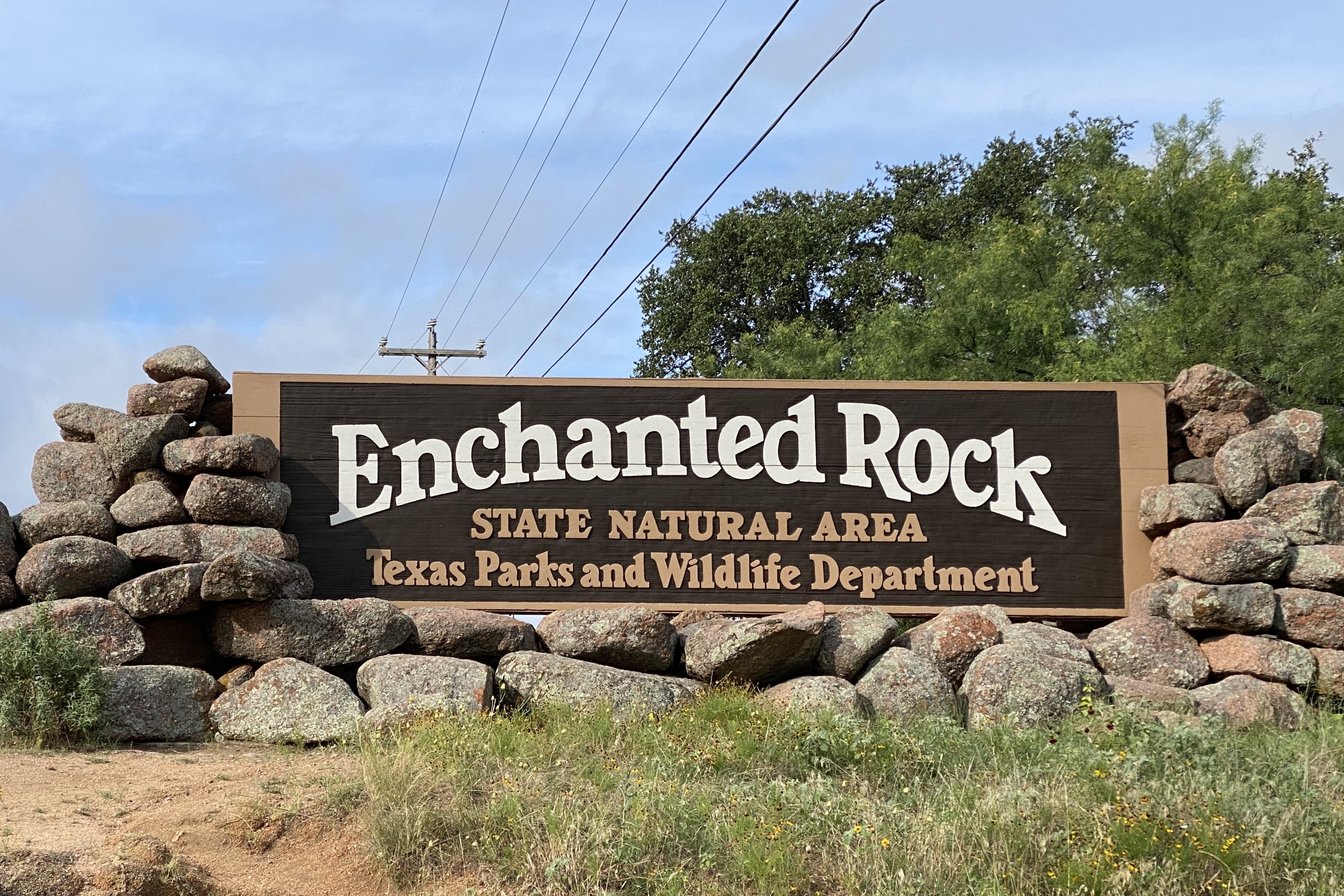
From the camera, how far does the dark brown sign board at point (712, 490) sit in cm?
1304

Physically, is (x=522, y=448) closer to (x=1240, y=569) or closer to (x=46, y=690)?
(x=46, y=690)

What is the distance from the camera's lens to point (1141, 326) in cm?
2041

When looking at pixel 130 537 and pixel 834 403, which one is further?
pixel 834 403

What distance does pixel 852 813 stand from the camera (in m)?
7.64

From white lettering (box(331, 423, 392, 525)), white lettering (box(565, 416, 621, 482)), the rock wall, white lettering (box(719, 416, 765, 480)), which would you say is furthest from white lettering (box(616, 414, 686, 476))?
white lettering (box(331, 423, 392, 525))

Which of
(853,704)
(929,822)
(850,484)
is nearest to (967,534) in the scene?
(850,484)

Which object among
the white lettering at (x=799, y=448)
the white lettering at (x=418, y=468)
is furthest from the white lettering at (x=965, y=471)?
the white lettering at (x=418, y=468)

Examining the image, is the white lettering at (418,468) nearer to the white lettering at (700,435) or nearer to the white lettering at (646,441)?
the white lettering at (646,441)

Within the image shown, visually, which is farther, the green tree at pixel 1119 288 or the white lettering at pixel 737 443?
the green tree at pixel 1119 288

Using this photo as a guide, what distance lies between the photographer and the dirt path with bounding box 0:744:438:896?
7.07m

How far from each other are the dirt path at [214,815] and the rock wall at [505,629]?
1.17m

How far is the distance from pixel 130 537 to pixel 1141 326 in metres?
15.3

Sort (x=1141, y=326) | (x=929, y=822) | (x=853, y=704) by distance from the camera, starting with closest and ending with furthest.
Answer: (x=929, y=822)
(x=853, y=704)
(x=1141, y=326)

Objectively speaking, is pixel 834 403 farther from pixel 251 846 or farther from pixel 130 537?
pixel 251 846
